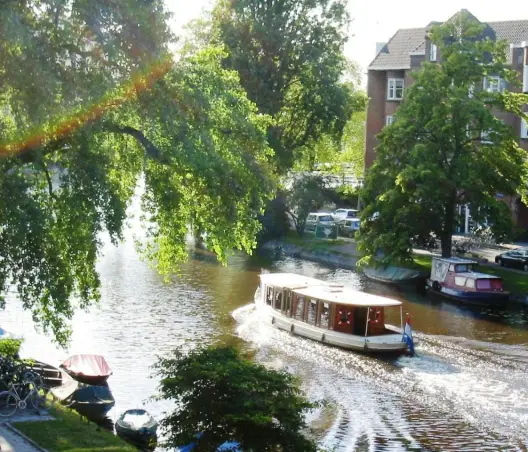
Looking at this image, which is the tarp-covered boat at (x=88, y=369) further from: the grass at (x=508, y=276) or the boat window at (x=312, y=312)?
the grass at (x=508, y=276)

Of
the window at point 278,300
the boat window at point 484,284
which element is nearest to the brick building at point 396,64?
the boat window at point 484,284

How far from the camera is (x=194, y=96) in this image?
87.9ft

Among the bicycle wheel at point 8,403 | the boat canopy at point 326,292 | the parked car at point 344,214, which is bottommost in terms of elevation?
the bicycle wheel at point 8,403

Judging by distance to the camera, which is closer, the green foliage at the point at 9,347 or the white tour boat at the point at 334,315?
the green foliage at the point at 9,347

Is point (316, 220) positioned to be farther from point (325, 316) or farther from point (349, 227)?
point (325, 316)

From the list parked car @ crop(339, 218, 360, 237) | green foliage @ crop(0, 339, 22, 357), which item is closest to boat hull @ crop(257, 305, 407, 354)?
green foliage @ crop(0, 339, 22, 357)

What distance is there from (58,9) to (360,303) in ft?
72.3

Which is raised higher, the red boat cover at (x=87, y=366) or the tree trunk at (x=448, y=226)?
the tree trunk at (x=448, y=226)

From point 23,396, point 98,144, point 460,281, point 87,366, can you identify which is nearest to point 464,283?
point 460,281

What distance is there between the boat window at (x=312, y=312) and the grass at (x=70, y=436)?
1807cm

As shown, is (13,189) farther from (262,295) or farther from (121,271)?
(121,271)

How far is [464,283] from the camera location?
5406 cm

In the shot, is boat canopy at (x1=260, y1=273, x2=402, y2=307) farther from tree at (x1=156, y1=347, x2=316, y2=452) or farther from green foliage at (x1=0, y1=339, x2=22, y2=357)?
tree at (x1=156, y1=347, x2=316, y2=452)

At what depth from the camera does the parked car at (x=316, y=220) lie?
77625 mm
